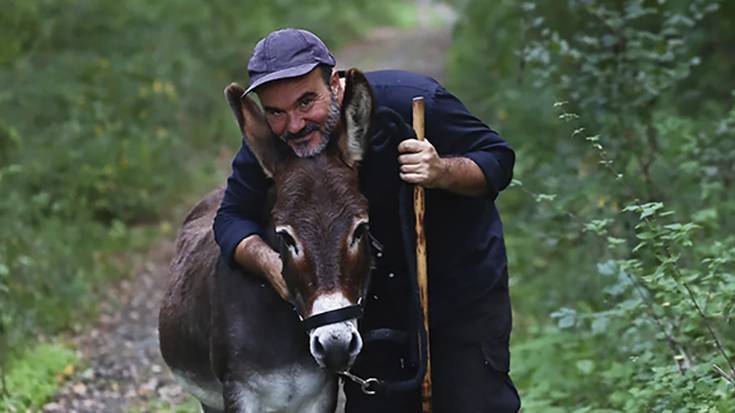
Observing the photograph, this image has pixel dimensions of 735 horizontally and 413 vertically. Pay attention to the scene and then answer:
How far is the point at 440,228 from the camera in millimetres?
4656

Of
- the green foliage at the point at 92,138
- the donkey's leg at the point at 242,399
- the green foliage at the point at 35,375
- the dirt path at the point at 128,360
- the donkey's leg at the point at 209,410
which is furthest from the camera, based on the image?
the green foliage at the point at 92,138

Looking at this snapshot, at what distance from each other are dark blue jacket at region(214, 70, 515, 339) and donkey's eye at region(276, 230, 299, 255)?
0.41 metres

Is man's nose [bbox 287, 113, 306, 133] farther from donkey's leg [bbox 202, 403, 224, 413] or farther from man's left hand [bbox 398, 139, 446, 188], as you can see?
donkey's leg [bbox 202, 403, 224, 413]

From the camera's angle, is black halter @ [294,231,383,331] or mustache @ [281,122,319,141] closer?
black halter @ [294,231,383,331]

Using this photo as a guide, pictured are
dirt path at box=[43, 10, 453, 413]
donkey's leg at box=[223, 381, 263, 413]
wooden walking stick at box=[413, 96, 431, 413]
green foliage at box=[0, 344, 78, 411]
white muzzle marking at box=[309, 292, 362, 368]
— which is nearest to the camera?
white muzzle marking at box=[309, 292, 362, 368]

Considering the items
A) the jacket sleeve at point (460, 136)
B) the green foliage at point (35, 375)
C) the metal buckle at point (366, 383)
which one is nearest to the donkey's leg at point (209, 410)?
the metal buckle at point (366, 383)

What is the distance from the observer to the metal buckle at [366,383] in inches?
A: 183

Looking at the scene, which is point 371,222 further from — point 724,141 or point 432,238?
point 724,141

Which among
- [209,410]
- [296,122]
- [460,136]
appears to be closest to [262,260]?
[296,122]

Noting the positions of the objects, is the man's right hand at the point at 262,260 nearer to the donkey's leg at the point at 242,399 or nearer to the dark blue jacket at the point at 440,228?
the dark blue jacket at the point at 440,228

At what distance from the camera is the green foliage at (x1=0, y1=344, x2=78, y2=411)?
7.38m

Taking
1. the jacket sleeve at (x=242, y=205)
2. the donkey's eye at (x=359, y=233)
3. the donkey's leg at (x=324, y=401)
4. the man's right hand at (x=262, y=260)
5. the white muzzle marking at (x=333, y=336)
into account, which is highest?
the jacket sleeve at (x=242, y=205)

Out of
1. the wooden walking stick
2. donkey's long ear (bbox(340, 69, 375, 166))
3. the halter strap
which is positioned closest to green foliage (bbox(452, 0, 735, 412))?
the wooden walking stick

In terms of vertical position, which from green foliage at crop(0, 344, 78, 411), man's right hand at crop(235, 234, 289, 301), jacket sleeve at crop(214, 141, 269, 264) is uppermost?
jacket sleeve at crop(214, 141, 269, 264)
